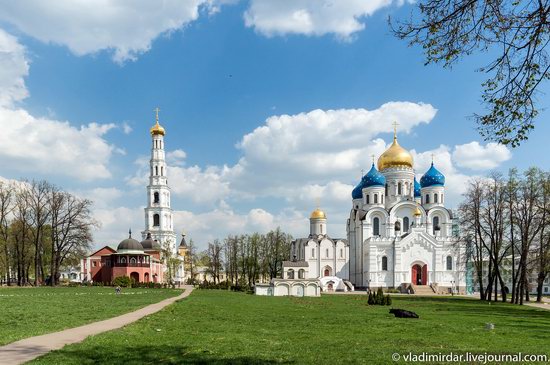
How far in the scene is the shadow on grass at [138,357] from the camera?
31.8ft

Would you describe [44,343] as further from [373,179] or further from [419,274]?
[373,179]

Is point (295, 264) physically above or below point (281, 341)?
below

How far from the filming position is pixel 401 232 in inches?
2783

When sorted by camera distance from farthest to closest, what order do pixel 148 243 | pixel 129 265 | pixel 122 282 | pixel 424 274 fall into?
1. pixel 148 243
2. pixel 129 265
3. pixel 424 274
4. pixel 122 282

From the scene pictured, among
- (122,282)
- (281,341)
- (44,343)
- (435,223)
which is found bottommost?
(122,282)

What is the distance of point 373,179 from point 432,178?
930cm

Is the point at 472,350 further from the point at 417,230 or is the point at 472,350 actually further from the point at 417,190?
the point at 417,190

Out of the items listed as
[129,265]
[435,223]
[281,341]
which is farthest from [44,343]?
[435,223]

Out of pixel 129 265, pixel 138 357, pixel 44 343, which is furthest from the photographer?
pixel 129 265

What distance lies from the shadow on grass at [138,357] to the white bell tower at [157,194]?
264ft

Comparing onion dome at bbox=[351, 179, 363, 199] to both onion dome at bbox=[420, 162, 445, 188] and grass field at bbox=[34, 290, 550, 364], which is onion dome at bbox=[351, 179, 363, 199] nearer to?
onion dome at bbox=[420, 162, 445, 188]

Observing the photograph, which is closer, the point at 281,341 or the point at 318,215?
the point at 281,341

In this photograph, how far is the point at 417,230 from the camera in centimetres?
6781

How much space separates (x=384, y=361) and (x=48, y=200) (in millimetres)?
57382
